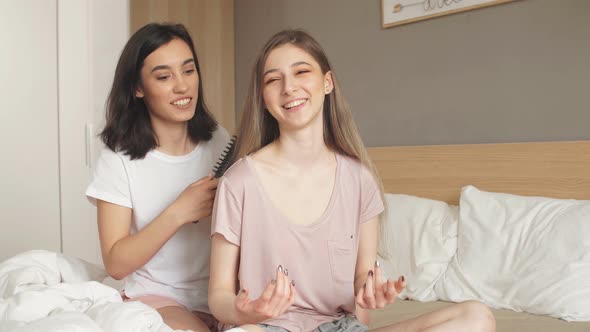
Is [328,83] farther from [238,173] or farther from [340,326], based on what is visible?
[340,326]

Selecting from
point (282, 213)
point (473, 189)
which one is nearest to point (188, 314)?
point (282, 213)

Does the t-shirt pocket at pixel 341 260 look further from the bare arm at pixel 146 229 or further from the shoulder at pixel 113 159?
the shoulder at pixel 113 159

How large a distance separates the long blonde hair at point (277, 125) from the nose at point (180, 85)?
0.51ft

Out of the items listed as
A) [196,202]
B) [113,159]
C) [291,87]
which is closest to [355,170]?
[291,87]

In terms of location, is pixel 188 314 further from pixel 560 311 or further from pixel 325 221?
pixel 560 311

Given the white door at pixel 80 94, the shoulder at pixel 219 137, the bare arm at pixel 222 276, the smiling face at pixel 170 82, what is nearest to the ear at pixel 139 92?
the smiling face at pixel 170 82

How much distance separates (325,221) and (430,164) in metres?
1.21

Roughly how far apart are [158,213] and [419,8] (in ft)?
5.06

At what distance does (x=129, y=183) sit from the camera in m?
1.44

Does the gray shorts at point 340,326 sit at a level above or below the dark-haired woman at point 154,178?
below

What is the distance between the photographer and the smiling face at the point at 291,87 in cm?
130

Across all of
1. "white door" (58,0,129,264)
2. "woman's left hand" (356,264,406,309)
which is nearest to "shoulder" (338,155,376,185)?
"woman's left hand" (356,264,406,309)

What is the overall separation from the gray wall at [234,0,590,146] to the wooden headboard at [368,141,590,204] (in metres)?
0.09

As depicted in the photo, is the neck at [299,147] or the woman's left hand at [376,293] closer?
the woman's left hand at [376,293]
